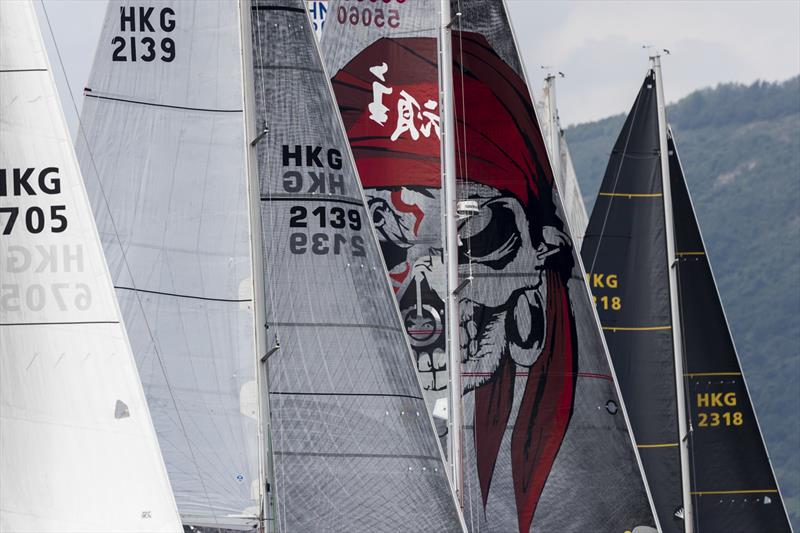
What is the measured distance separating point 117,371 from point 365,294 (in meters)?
3.19

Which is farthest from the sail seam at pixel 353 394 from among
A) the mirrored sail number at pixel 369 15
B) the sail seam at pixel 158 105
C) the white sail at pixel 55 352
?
the mirrored sail number at pixel 369 15

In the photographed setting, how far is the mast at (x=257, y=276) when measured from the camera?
12.1 m

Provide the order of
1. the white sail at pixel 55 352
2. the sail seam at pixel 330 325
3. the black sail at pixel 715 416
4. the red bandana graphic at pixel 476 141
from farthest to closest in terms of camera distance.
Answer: the black sail at pixel 715 416 → the red bandana graphic at pixel 476 141 → the sail seam at pixel 330 325 → the white sail at pixel 55 352

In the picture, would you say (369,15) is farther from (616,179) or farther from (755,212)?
(755,212)

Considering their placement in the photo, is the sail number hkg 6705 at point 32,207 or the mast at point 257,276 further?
the mast at point 257,276

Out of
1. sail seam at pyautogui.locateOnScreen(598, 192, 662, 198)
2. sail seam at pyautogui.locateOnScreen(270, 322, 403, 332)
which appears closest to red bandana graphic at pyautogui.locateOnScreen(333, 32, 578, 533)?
sail seam at pyautogui.locateOnScreen(270, 322, 403, 332)

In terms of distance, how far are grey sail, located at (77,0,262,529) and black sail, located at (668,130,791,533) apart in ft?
28.0

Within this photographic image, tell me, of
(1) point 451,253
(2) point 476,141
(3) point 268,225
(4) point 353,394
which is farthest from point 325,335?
(2) point 476,141

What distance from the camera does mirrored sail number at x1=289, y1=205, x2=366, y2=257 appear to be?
1265cm

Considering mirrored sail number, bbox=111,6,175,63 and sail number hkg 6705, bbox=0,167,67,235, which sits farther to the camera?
mirrored sail number, bbox=111,6,175,63

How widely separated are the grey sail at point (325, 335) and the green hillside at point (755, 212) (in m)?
A: 60.6

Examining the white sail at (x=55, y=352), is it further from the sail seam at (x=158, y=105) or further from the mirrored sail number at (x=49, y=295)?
the sail seam at (x=158, y=105)

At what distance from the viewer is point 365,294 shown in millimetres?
12641

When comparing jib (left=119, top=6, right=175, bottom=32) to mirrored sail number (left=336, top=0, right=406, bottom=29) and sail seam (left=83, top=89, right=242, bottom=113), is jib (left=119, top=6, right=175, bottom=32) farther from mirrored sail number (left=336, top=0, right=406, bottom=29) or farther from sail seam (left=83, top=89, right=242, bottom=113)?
mirrored sail number (left=336, top=0, right=406, bottom=29)
